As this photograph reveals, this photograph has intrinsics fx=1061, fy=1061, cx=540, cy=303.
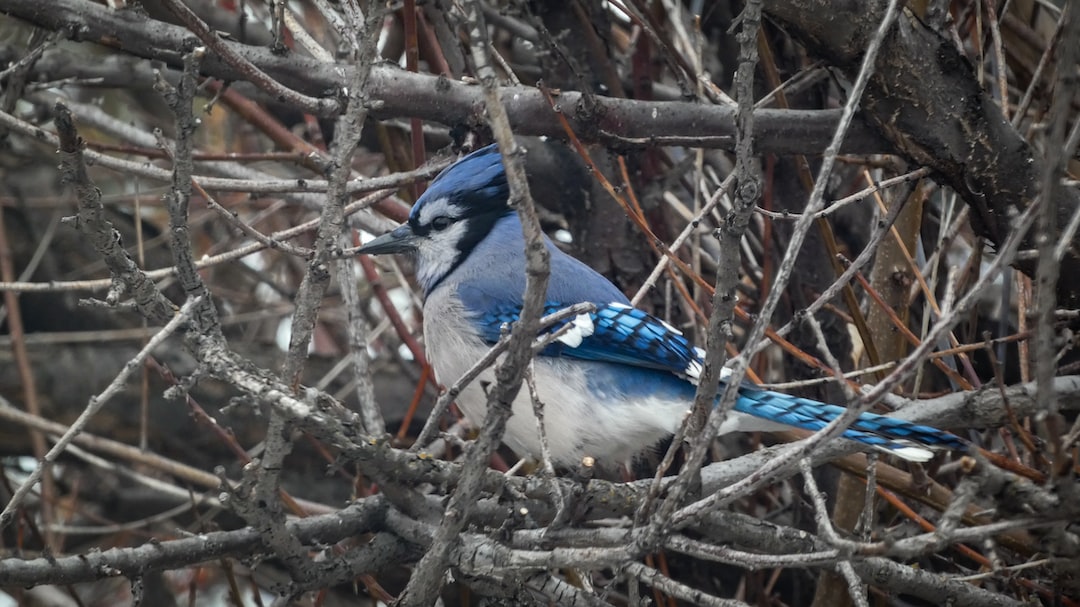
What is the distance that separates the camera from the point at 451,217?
244 cm

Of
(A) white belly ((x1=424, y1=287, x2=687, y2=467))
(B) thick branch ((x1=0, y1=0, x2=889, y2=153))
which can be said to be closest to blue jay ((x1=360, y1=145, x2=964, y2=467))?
(A) white belly ((x1=424, y1=287, x2=687, y2=467))

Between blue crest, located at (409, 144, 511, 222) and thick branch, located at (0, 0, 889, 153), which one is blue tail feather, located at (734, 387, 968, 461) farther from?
blue crest, located at (409, 144, 511, 222)

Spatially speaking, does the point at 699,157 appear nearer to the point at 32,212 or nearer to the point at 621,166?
the point at 621,166

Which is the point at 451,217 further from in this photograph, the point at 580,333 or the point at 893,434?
the point at 893,434

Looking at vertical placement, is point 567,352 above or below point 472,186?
below

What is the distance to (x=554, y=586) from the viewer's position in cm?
175

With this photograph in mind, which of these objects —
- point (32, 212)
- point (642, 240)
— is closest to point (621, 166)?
point (642, 240)

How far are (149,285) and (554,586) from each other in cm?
80

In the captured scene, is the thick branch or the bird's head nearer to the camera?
the thick branch

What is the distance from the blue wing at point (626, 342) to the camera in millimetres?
2178

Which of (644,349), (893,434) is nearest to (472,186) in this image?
(644,349)

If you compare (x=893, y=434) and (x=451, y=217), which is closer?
(x=893, y=434)

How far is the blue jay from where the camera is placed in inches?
85.9

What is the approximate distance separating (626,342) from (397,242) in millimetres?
574
